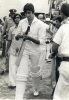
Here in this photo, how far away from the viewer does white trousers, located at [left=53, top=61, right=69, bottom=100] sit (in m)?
6.40

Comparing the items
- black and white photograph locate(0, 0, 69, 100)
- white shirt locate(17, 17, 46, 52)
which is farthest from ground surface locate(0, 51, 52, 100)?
white shirt locate(17, 17, 46, 52)

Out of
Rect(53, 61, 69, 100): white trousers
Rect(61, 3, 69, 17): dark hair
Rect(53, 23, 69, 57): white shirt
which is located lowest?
Rect(53, 61, 69, 100): white trousers

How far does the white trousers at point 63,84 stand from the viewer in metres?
6.40

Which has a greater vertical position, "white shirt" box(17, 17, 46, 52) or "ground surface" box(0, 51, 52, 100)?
"white shirt" box(17, 17, 46, 52)

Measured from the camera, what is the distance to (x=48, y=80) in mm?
10961

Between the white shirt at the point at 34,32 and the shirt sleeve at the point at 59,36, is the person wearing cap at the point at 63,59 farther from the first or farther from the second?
the white shirt at the point at 34,32

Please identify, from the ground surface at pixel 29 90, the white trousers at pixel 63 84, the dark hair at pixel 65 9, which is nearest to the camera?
the white trousers at pixel 63 84

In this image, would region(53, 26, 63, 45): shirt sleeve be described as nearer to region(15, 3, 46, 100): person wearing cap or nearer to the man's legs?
region(15, 3, 46, 100): person wearing cap

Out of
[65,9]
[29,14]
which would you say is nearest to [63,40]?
[65,9]

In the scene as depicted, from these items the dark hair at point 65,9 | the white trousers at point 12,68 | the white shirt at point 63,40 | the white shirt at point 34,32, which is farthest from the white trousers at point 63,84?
the white trousers at point 12,68

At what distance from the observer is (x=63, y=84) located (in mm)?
6477

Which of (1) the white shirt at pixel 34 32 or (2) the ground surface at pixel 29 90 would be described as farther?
(2) the ground surface at pixel 29 90

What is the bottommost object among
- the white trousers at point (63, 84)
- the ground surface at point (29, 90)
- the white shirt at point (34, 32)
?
→ the ground surface at point (29, 90)

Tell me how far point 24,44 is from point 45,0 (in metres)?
21.3
